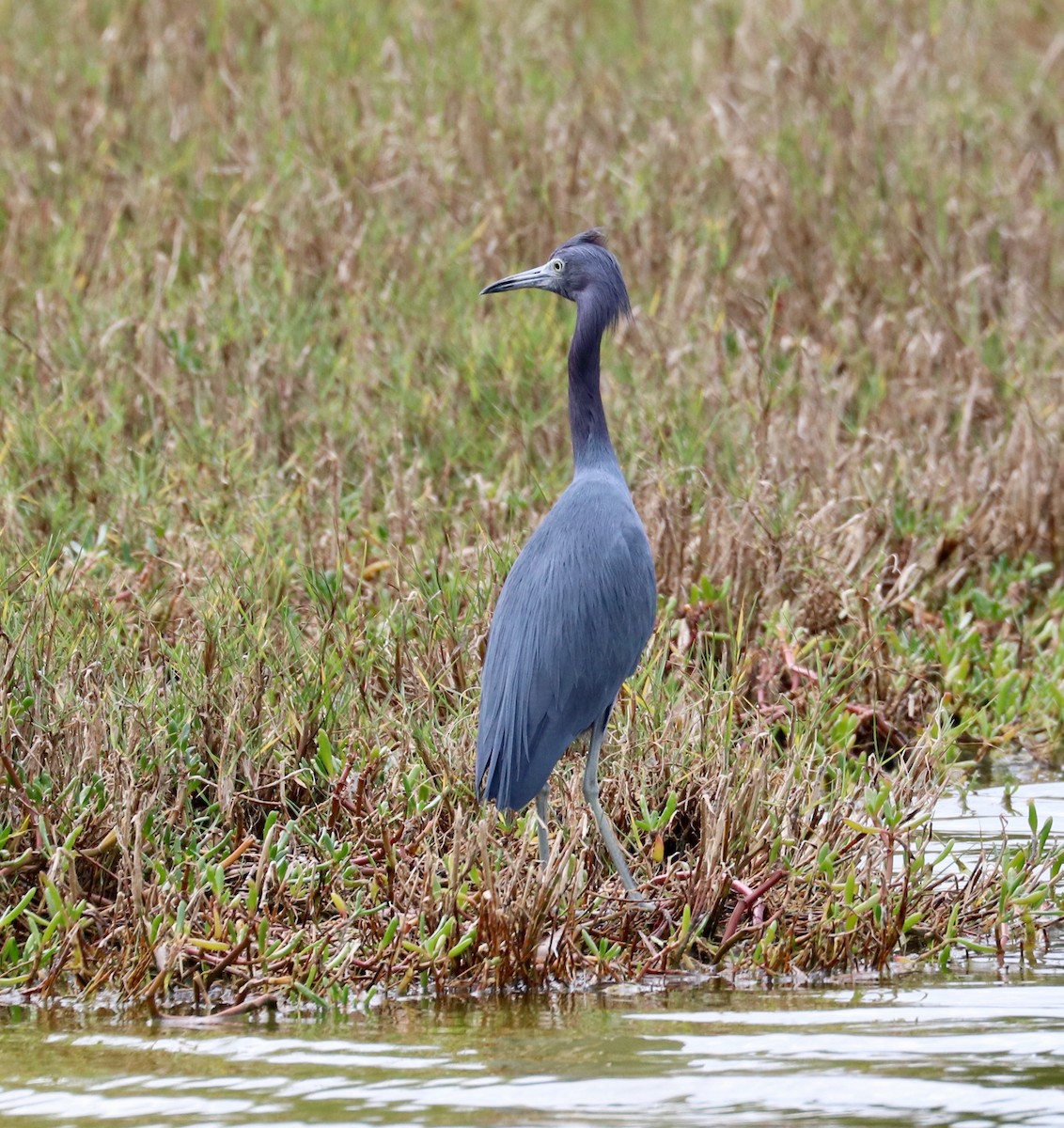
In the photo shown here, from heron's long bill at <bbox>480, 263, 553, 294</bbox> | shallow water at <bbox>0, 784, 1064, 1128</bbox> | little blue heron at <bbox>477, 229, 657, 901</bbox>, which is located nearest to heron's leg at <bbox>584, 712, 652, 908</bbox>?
little blue heron at <bbox>477, 229, 657, 901</bbox>

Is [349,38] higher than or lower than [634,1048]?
higher

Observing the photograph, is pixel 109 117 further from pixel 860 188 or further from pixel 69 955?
pixel 69 955

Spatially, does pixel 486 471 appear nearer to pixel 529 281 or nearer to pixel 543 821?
pixel 529 281

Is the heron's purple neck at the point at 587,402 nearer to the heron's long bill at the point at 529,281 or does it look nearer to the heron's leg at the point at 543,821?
the heron's long bill at the point at 529,281

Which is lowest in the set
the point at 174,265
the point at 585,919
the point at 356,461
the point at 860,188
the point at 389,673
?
the point at 585,919

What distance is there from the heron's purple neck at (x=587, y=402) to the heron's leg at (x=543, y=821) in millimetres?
890

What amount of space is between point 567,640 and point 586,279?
1.11 m

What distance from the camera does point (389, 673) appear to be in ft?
16.6

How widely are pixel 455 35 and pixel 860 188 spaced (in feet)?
9.22

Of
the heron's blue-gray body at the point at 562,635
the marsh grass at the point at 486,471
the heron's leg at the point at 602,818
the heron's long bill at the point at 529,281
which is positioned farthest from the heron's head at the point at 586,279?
the heron's leg at the point at 602,818

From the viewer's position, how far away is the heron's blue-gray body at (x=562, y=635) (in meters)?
4.31

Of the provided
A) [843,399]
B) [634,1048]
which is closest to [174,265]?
[843,399]

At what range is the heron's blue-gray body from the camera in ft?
14.1

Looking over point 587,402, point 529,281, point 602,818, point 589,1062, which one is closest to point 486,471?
point 529,281
